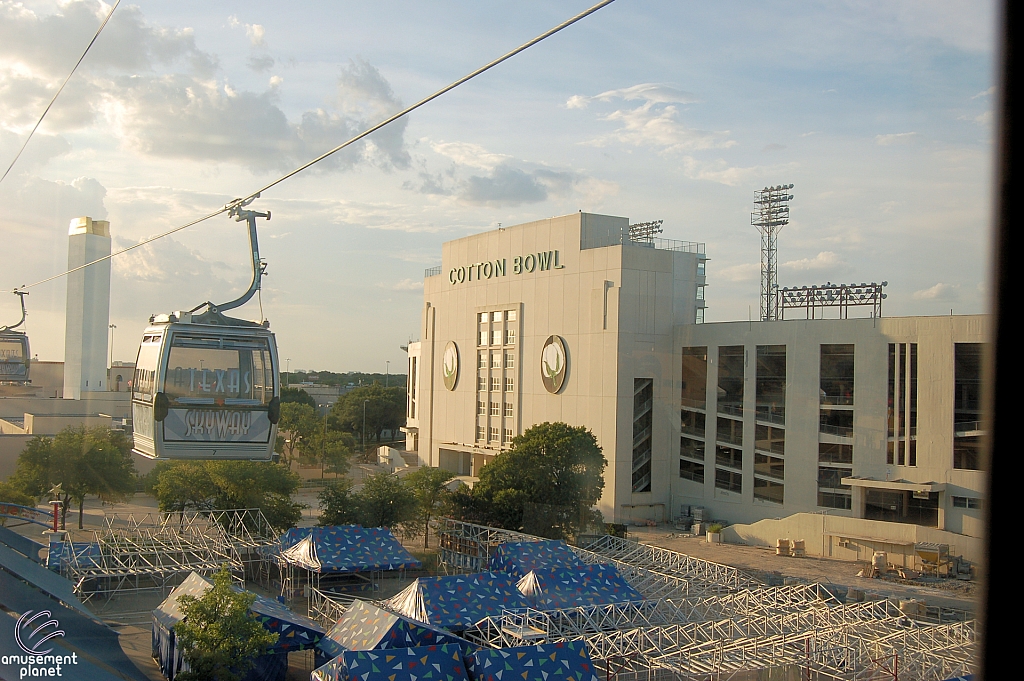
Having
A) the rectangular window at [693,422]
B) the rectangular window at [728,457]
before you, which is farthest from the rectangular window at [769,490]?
the rectangular window at [693,422]

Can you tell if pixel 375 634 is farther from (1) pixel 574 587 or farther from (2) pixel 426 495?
(2) pixel 426 495

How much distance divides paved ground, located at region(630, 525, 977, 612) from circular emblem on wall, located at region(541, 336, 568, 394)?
7298mm

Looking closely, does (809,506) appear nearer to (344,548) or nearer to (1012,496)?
(344,548)

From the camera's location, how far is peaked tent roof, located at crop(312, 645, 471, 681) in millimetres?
10664

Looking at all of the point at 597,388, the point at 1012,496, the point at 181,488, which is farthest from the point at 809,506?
the point at 1012,496

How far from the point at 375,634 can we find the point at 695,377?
22.4 meters

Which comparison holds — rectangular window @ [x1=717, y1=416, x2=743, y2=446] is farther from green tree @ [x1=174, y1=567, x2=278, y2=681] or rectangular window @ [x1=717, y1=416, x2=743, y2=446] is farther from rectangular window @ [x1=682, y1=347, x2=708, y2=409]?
green tree @ [x1=174, y1=567, x2=278, y2=681]

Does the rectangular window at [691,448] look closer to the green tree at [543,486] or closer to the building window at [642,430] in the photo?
the building window at [642,430]

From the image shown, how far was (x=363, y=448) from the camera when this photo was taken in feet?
169

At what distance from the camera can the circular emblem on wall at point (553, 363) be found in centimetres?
3444

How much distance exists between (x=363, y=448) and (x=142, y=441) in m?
41.6

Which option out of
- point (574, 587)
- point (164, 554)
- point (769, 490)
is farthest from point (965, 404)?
point (164, 554)

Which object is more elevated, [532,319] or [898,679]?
[532,319]

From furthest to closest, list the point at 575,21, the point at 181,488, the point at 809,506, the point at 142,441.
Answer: the point at 809,506 < the point at 181,488 < the point at 142,441 < the point at 575,21
